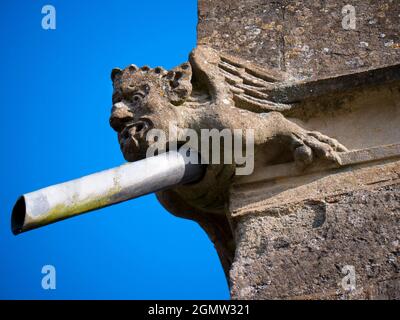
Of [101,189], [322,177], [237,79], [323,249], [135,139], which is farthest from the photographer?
[237,79]

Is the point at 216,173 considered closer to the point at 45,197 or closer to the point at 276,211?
the point at 276,211

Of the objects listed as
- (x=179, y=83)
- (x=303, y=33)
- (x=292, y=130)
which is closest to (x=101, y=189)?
(x=179, y=83)

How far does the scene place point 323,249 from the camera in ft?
16.1

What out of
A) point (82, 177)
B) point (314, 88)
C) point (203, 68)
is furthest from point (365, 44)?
point (82, 177)

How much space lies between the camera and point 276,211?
517 cm

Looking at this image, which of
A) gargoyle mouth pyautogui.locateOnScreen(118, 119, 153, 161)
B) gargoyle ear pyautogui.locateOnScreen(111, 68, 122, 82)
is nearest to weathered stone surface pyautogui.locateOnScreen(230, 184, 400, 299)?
gargoyle mouth pyautogui.locateOnScreen(118, 119, 153, 161)

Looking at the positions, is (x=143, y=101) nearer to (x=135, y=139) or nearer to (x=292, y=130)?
(x=135, y=139)

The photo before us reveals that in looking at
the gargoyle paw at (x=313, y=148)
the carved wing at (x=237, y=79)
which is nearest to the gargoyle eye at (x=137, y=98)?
the carved wing at (x=237, y=79)

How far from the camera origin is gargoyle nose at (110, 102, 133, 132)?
5473 mm

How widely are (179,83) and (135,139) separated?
0.37m
